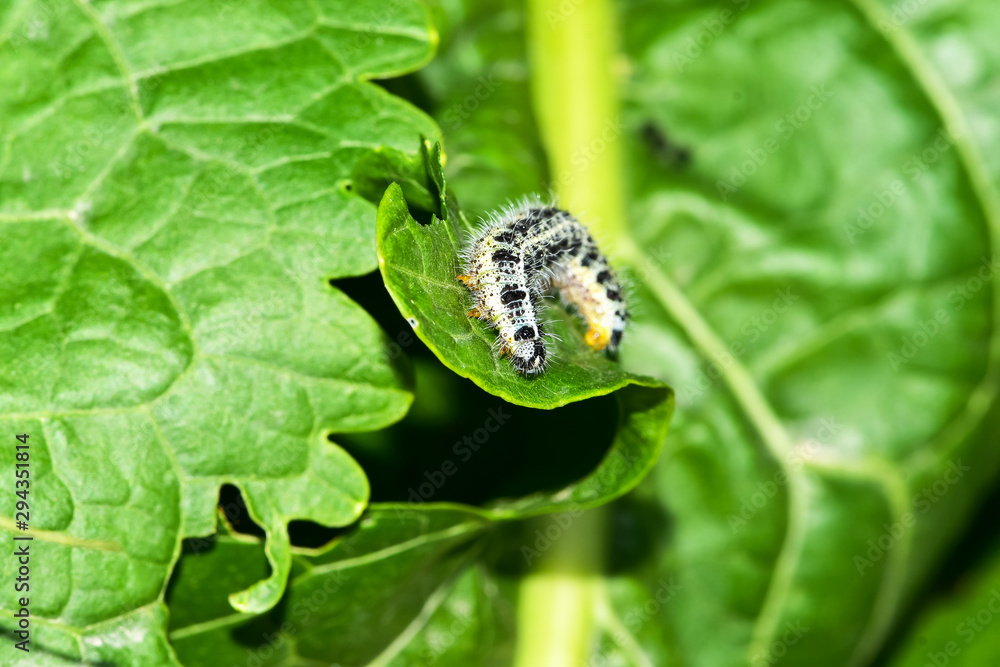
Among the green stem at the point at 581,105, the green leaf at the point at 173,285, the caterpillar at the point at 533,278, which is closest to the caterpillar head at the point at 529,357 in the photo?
the caterpillar at the point at 533,278

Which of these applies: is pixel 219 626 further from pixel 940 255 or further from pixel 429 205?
pixel 940 255

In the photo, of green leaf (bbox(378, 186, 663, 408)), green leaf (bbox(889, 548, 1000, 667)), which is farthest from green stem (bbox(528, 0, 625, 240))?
green leaf (bbox(889, 548, 1000, 667))

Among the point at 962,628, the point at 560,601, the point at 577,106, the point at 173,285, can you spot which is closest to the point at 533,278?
the point at 173,285

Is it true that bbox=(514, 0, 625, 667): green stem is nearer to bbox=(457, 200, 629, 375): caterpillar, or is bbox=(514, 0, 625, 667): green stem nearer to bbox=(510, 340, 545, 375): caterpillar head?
bbox=(457, 200, 629, 375): caterpillar

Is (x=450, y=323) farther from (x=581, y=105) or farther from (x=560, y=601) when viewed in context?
(x=581, y=105)

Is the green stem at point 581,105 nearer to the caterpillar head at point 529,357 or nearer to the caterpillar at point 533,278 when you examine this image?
the caterpillar at point 533,278
